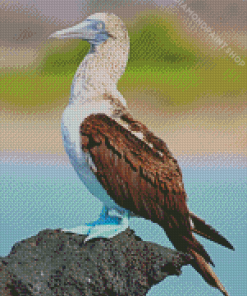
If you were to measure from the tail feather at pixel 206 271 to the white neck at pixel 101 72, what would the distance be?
4.81ft

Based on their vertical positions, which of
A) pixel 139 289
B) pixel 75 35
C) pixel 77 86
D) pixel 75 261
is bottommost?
pixel 139 289

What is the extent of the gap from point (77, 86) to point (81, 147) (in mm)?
585

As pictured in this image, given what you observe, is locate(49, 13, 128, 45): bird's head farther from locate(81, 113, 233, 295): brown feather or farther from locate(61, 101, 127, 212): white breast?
locate(81, 113, 233, 295): brown feather

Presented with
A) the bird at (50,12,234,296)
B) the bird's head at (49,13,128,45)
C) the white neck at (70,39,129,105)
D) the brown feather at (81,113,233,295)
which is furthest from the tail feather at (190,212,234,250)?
the bird's head at (49,13,128,45)

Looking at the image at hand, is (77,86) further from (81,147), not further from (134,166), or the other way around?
(134,166)

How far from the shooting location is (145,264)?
4.58 meters

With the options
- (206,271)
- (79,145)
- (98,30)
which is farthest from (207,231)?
(98,30)

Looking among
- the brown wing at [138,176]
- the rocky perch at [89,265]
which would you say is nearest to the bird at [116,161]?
the brown wing at [138,176]

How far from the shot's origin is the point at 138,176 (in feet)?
14.7

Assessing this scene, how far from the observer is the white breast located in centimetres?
452

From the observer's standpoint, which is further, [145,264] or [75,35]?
[75,35]

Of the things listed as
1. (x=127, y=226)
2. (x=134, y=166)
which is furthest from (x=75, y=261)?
(x=134, y=166)

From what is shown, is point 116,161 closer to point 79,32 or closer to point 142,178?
point 142,178

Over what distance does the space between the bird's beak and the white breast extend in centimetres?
64
